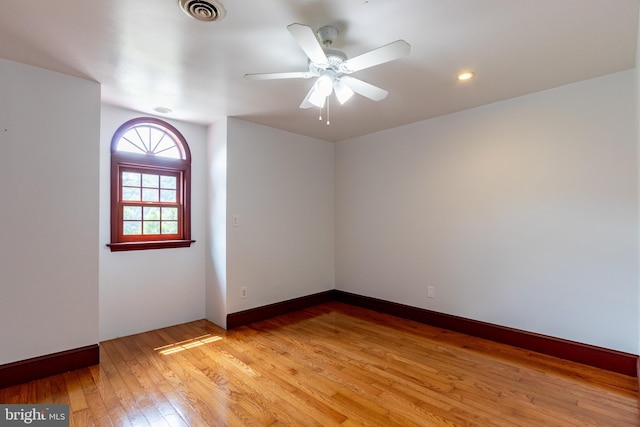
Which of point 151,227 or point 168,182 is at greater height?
point 168,182

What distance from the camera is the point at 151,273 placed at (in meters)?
3.38

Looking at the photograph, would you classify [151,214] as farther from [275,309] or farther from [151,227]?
[275,309]

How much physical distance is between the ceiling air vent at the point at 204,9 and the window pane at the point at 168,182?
2237 mm

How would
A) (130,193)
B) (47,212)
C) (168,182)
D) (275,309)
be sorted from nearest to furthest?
1. (47,212)
2. (130,193)
3. (168,182)
4. (275,309)

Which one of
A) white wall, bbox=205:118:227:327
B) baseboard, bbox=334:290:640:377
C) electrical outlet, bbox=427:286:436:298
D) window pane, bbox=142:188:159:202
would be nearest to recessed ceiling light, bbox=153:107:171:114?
white wall, bbox=205:118:227:327

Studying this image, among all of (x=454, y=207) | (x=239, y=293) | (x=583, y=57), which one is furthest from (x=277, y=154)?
(x=583, y=57)

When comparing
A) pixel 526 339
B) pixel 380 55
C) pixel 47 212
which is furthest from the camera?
pixel 526 339

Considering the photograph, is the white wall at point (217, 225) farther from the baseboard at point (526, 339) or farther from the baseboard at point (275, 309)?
the baseboard at point (526, 339)

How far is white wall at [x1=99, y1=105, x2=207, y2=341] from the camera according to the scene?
3082 millimetres

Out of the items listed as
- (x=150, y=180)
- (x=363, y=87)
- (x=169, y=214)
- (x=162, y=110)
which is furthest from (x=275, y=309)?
(x=363, y=87)

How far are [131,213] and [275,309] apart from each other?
197 cm

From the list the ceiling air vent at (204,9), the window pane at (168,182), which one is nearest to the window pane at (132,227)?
the window pane at (168,182)

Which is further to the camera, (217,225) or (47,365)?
(217,225)

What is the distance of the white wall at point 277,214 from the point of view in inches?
138
